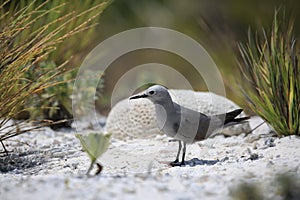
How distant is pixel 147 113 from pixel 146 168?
4.49 ft

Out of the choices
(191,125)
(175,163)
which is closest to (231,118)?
(191,125)

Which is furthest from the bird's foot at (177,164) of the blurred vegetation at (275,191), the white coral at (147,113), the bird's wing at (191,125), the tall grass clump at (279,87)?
the blurred vegetation at (275,191)

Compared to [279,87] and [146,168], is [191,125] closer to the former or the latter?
[146,168]

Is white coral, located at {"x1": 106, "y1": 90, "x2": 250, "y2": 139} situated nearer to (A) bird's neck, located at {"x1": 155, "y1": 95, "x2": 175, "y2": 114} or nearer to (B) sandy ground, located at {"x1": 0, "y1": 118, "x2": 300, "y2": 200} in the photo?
(B) sandy ground, located at {"x1": 0, "y1": 118, "x2": 300, "y2": 200}

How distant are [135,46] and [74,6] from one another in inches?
131

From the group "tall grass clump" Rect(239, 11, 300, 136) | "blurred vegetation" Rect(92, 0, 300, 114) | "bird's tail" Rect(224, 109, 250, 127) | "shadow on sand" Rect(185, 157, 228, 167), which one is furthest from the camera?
"blurred vegetation" Rect(92, 0, 300, 114)

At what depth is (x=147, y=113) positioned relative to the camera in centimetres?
522

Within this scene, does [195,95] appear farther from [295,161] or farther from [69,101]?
[295,161]

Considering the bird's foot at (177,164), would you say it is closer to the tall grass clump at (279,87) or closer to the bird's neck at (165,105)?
the bird's neck at (165,105)

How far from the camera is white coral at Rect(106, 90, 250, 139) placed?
518cm

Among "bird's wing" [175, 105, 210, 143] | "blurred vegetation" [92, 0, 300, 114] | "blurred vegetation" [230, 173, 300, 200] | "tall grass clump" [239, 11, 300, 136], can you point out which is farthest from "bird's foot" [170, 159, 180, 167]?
"blurred vegetation" [92, 0, 300, 114]

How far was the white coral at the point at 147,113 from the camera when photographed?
518 centimetres

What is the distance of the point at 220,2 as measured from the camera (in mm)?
9570

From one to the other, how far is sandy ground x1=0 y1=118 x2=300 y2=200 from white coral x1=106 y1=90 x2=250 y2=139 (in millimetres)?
115
